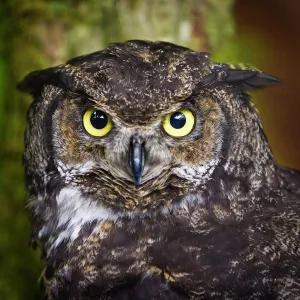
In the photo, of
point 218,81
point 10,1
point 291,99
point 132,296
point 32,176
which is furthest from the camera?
point 291,99

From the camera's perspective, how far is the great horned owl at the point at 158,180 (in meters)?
1.72

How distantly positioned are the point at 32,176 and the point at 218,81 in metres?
0.64

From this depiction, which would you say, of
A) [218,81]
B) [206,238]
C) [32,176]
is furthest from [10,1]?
[206,238]

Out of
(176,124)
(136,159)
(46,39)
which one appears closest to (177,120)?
(176,124)

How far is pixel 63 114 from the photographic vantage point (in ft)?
6.17

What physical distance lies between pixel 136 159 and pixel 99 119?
166mm

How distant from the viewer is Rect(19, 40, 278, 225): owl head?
178 cm

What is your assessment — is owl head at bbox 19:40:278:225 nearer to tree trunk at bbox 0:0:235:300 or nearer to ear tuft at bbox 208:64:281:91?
ear tuft at bbox 208:64:281:91

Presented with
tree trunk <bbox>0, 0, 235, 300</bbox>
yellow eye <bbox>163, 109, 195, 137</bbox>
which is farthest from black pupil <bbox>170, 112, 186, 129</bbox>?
tree trunk <bbox>0, 0, 235, 300</bbox>

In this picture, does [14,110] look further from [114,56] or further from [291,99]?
[291,99]

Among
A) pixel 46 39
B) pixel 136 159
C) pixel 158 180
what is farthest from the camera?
pixel 46 39

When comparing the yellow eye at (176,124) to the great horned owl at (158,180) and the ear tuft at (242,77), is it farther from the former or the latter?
the ear tuft at (242,77)

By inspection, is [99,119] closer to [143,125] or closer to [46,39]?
[143,125]

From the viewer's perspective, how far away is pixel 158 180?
184cm
